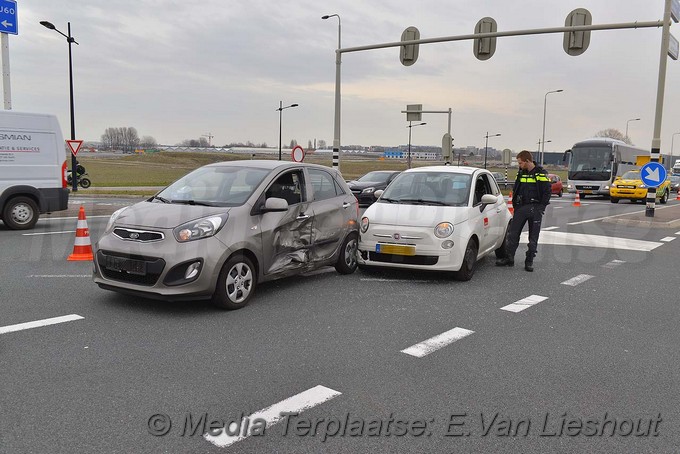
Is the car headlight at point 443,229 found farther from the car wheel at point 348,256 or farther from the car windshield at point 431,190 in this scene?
the car wheel at point 348,256

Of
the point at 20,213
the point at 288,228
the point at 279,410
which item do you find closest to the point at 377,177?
the point at 20,213

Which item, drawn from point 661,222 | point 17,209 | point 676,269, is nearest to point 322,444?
point 676,269

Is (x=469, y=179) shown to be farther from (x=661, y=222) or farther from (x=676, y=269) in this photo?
(x=661, y=222)

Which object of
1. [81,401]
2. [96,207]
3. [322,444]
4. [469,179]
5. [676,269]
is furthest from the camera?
[96,207]

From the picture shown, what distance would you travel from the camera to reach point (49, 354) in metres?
4.58

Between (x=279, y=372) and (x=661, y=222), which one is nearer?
(x=279, y=372)

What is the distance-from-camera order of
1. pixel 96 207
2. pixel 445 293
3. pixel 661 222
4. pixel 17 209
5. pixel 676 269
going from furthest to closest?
pixel 96 207, pixel 661 222, pixel 17 209, pixel 676 269, pixel 445 293

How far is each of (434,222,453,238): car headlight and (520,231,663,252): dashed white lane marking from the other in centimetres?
492

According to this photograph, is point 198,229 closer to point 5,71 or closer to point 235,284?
point 235,284

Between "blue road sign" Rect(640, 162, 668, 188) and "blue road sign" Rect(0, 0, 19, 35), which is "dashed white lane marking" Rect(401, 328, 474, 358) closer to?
"blue road sign" Rect(640, 162, 668, 188)

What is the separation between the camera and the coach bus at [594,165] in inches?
1276

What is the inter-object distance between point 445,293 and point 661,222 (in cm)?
1226

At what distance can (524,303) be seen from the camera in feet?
22.2

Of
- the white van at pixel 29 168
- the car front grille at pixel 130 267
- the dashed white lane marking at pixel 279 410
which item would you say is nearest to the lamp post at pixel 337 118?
the white van at pixel 29 168
